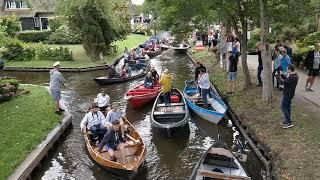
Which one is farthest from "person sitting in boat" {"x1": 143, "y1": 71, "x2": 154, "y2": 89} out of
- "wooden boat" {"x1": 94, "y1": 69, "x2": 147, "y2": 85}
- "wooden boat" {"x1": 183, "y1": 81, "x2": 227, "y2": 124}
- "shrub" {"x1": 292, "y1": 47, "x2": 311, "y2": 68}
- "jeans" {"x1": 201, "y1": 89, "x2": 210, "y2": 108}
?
"shrub" {"x1": 292, "y1": 47, "x2": 311, "y2": 68}

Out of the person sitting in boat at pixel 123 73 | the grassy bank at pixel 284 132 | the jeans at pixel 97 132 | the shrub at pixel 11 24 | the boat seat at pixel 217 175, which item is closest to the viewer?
the boat seat at pixel 217 175

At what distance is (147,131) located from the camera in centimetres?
1830

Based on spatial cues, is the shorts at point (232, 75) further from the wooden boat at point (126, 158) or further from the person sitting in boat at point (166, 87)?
the wooden boat at point (126, 158)

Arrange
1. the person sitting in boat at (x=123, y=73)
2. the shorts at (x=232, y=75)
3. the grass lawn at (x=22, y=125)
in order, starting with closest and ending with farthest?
the grass lawn at (x=22, y=125)
the shorts at (x=232, y=75)
the person sitting in boat at (x=123, y=73)

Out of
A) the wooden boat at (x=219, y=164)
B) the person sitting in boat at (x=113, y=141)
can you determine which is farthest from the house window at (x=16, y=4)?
the wooden boat at (x=219, y=164)

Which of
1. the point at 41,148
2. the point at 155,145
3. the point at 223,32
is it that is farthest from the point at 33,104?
the point at 223,32

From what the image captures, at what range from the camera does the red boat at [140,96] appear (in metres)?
21.4

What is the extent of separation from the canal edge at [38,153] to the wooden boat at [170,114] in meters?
4.00

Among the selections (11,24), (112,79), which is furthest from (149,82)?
(11,24)

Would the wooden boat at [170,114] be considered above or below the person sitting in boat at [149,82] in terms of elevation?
below

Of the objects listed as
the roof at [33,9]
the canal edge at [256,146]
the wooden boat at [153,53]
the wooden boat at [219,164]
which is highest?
the roof at [33,9]

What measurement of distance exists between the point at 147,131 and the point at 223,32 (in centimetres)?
1349

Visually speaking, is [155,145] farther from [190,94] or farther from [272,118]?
[190,94]

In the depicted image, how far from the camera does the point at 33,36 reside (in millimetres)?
53469
